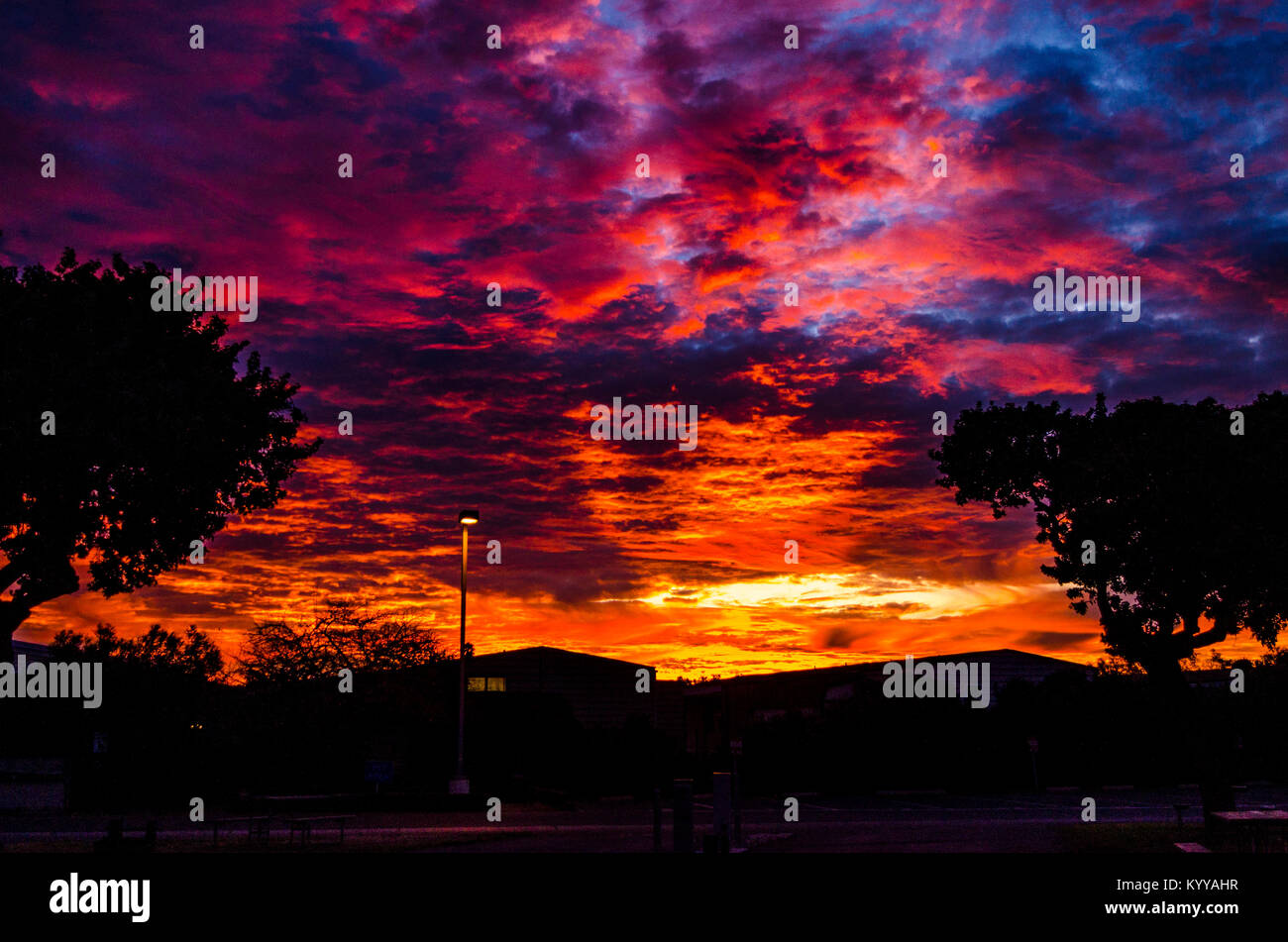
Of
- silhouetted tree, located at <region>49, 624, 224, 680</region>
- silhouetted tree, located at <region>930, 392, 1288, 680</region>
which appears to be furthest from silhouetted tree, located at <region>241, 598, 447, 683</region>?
silhouetted tree, located at <region>930, 392, 1288, 680</region>

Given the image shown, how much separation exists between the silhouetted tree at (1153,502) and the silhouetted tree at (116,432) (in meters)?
15.7

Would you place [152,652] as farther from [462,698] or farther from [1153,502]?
[1153,502]

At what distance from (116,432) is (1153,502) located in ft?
66.0

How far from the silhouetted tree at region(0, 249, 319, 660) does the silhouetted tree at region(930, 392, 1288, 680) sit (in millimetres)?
15665

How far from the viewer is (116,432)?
809 inches

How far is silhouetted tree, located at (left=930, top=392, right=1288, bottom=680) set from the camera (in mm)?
22906

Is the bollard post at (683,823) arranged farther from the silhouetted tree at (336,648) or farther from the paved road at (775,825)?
the silhouetted tree at (336,648)

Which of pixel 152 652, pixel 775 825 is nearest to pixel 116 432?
pixel 775 825

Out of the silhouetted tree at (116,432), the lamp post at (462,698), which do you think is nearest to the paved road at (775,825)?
the lamp post at (462,698)

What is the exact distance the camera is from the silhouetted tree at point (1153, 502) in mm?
22906

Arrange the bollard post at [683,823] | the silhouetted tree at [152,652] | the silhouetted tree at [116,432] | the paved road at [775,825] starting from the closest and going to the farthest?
the bollard post at [683,823] < the silhouetted tree at [116,432] < the paved road at [775,825] < the silhouetted tree at [152,652]

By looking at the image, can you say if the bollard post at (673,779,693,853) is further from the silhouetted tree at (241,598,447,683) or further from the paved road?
the silhouetted tree at (241,598,447,683)
